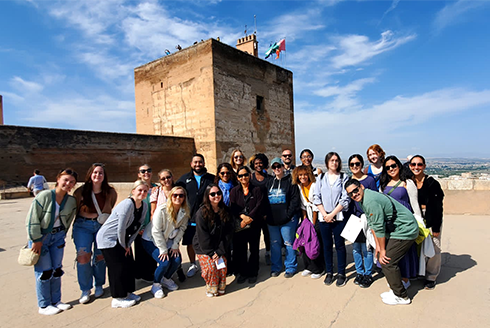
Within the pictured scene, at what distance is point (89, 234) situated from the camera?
128 inches

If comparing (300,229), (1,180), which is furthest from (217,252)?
(1,180)

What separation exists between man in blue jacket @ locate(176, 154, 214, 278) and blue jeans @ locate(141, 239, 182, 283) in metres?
0.44

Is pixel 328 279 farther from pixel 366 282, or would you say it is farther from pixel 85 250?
pixel 85 250

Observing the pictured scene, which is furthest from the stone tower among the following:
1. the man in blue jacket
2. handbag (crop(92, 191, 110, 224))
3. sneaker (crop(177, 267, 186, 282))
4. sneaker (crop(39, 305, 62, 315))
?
sneaker (crop(39, 305, 62, 315))

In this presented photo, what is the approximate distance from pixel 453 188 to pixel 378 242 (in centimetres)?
595

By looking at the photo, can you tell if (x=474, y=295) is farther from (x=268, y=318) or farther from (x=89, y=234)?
(x=89, y=234)

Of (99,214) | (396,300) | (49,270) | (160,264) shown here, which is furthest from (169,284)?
(396,300)

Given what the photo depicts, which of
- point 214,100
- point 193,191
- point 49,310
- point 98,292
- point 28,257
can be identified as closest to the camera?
point 28,257

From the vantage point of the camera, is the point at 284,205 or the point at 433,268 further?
the point at 284,205

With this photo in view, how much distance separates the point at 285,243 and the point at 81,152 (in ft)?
35.3

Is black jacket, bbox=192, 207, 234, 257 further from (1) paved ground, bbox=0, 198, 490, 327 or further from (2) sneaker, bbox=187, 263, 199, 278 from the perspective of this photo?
(2) sneaker, bbox=187, 263, 199, 278

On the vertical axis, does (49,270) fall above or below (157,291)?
above

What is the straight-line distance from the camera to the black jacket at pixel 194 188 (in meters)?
4.02

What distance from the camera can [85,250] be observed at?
3.21 metres
